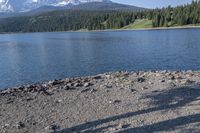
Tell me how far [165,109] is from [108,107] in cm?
298

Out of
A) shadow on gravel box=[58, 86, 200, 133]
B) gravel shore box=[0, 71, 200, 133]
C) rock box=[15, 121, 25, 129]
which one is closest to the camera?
shadow on gravel box=[58, 86, 200, 133]

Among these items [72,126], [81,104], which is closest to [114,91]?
[81,104]

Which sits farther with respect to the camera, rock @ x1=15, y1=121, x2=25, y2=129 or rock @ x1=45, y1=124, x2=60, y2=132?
rock @ x1=15, y1=121, x2=25, y2=129

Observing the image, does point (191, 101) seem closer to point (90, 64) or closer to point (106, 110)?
point (106, 110)

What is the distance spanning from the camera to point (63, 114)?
19391 mm

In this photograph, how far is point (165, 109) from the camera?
1916 centimetres

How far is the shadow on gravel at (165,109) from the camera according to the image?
650 inches

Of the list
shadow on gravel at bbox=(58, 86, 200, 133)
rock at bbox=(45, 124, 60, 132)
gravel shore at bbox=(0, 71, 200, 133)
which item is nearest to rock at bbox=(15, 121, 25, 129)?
gravel shore at bbox=(0, 71, 200, 133)

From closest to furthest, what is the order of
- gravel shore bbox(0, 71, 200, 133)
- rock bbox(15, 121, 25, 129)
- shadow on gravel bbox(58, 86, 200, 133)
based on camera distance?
shadow on gravel bbox(58, 86, 200, 133)
gravel shore bbox(0, 71, 200, 133)
rock bbox(15, 121, 25, 129)

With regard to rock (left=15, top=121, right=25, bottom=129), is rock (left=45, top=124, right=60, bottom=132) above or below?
above

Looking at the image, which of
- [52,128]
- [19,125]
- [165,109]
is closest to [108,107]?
[165,109]

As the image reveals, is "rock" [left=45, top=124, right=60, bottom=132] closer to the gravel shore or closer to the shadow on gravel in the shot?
the gravel shore

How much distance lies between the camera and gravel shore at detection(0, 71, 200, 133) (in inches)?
671

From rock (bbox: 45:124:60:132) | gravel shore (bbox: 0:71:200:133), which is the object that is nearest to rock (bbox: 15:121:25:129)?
gravel shore (bbox: 0:71:200:133)
